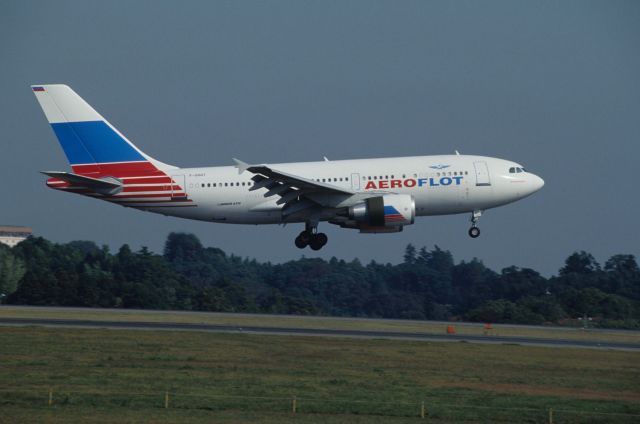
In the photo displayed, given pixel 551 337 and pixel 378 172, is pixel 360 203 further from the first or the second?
pixel 551 337

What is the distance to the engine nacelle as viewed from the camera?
50.1 m

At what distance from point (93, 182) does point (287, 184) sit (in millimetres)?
9856

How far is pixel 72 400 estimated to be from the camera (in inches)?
1188

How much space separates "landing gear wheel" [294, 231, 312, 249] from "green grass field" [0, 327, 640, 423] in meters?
10.3

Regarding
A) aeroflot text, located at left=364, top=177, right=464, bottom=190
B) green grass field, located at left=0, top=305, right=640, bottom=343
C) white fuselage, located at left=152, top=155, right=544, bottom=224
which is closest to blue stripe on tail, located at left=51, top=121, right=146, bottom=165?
white fuselage, located at left=152, top=155, right=544, bottom=224

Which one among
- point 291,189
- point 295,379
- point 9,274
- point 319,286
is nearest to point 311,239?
point 291,189

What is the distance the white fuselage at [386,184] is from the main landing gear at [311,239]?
1.18m

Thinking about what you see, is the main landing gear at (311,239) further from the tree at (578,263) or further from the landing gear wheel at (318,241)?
the tree at (578,263)

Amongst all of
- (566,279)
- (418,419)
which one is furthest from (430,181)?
(566,279)

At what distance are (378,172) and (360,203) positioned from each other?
193 cm

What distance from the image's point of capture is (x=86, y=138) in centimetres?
5412

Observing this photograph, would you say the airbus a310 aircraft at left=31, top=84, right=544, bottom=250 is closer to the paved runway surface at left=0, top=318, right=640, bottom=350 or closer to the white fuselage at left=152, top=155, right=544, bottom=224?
the white fuselage at left=152, top=155, right=544, bottom=224

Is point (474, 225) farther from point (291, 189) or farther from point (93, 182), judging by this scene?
point (93, 182)

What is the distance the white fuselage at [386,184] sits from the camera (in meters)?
51.3
